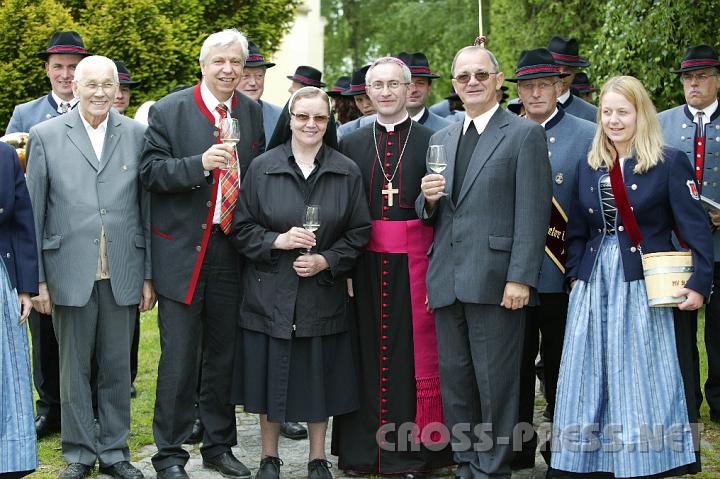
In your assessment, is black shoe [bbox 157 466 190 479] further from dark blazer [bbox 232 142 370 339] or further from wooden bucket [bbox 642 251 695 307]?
wooden bucket [bbox 642 251 695 307]

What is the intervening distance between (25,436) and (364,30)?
3401 cm

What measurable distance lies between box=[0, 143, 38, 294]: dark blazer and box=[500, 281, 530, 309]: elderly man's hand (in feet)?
8.92

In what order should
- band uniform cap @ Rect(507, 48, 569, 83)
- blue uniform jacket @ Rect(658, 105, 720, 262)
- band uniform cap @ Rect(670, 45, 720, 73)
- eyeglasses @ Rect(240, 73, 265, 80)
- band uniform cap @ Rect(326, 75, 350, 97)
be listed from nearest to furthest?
band uniform cap @ Rect(507, 48, 569, 83)
blue uniform jacket @ Rect(658, 105, 720, 262)
band uniform cap @ Rect(670, 45, 720, 73)
eyeglasses @ Rect(240, 73, 265, 80)
band uniform cap @ Rect(326, 75, 350, 97)

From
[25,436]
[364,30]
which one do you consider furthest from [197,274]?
[364,30]

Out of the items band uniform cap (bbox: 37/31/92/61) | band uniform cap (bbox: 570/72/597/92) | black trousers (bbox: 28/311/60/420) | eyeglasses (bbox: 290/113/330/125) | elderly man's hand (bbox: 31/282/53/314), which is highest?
band uniform cap (bbox: 37/31/92/61)

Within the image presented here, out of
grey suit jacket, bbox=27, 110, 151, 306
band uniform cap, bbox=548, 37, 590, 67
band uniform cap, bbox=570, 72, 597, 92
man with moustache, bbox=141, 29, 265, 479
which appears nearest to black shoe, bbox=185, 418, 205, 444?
man with moustache, bbox=141, 29, 265, 479

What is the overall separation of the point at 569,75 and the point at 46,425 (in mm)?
4945

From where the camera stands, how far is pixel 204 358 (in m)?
6.46

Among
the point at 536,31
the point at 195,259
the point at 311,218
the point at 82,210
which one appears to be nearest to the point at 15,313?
the point at 82,210

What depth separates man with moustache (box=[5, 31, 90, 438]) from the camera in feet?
24.5

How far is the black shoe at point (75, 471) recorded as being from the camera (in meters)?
6.12

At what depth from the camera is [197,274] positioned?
6.21m

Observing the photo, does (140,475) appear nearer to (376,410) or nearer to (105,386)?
(105,386)

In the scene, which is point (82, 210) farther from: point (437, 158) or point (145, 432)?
point (437, 158)
